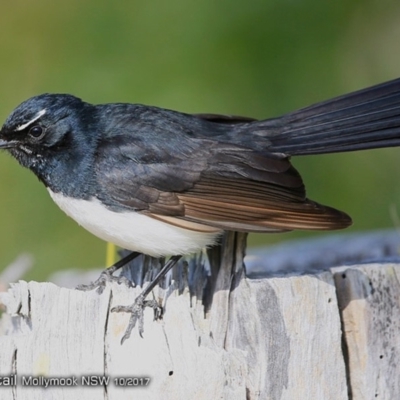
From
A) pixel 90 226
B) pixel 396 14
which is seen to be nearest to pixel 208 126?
pixel 90 226

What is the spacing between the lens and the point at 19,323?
13.3 feet

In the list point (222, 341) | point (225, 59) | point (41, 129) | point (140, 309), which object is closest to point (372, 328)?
point (222, 341)

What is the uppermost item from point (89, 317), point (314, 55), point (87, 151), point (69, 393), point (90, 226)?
point (314, 55)

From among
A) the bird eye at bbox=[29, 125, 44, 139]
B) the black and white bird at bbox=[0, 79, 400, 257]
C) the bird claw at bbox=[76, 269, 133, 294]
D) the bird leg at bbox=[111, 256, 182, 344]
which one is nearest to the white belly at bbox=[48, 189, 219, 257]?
the black and white bird at bbox=[0, 79, 400, 257]

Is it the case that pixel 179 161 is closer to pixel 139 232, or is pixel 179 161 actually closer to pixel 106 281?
pixel 139 232

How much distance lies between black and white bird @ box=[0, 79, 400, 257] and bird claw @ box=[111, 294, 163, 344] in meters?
0.52

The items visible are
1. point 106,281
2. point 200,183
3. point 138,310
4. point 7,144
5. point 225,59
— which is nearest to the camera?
point 138,310

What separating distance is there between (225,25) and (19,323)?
4.39 meters

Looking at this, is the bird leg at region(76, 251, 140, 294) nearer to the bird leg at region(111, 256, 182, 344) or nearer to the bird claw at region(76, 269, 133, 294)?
the bird claw at region(76, 269, 133, 294)

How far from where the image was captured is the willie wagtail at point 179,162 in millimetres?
4363

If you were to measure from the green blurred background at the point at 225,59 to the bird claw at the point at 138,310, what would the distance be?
344 cm

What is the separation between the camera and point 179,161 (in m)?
4.48

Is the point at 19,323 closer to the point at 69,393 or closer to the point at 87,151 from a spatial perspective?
the point at 69,393

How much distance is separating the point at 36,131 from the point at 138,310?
1.30 meters
